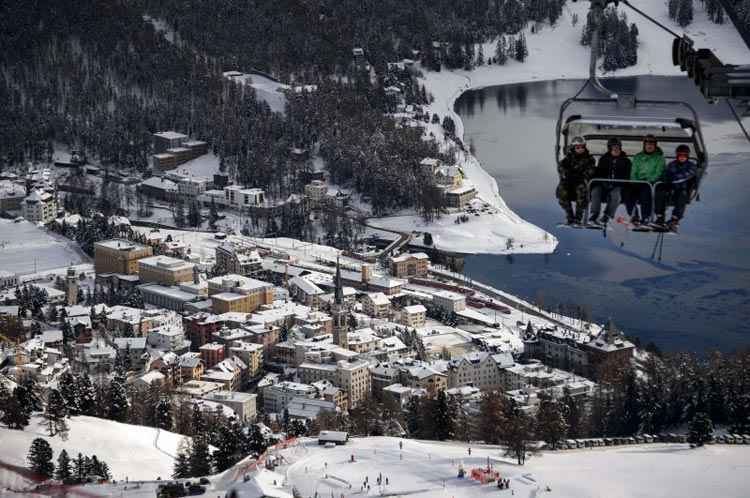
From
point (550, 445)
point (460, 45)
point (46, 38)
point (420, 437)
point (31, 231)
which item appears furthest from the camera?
point (460, 45)

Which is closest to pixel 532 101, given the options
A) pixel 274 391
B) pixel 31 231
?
pixel 31 231

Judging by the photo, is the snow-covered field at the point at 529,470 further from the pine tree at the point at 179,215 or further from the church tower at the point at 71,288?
the pine tree at the point at 179,215

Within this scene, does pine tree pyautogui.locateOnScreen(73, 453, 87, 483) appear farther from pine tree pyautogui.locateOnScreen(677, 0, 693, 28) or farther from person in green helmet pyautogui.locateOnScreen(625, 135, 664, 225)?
pine tree pyautogui.locateOnScreen(677, 0, 693, 28)

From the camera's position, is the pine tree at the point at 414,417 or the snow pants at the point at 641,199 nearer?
the snow pants at the point at 641,199

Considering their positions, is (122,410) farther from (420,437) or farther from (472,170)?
(472,170)

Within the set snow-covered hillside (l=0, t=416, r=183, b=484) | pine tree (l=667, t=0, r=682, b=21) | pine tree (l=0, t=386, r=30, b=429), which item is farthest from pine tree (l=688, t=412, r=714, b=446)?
pine tree (l=667, t=0, r=682, b=21)

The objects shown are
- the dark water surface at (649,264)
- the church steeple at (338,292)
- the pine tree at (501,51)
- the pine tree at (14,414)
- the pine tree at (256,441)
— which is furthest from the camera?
the pine tree at (501,51)

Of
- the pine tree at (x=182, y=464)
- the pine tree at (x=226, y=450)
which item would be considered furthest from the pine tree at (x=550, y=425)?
the pine tree at (x=182, y=464)
